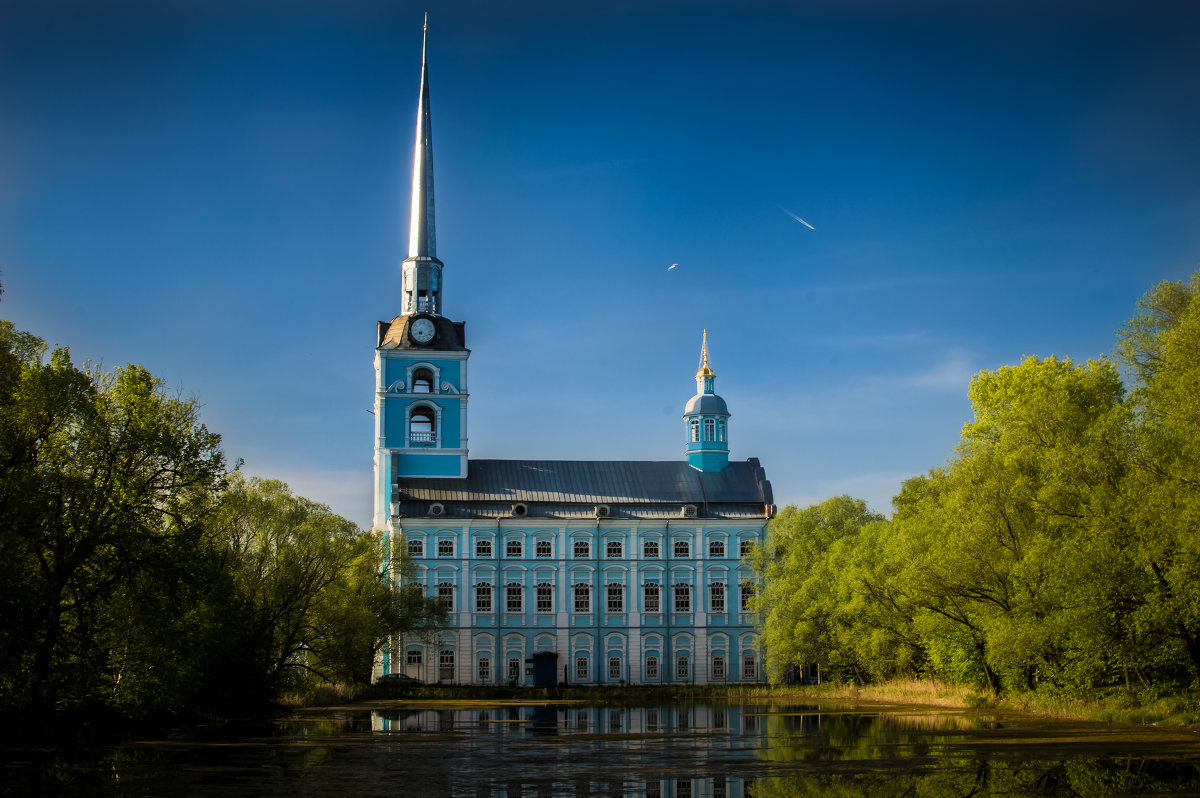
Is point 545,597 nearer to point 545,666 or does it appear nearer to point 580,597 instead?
point 580,597

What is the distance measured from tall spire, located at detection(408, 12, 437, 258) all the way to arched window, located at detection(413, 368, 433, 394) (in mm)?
8363

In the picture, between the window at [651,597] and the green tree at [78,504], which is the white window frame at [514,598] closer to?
the window at [651,597]

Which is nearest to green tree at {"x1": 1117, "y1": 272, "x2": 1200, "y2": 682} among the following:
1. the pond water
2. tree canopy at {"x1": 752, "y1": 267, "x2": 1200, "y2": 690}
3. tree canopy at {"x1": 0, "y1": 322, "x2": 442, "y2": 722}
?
tree canopy at {"x1": 752, "y1": 267, "x2": 1200, "y2": 690}

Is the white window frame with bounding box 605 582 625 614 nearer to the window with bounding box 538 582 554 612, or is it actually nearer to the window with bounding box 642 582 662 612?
the window with bounding box 642 582 662 612

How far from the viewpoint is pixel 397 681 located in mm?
73438

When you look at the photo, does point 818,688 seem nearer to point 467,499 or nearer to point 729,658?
point 729,658

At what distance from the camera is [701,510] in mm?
87750

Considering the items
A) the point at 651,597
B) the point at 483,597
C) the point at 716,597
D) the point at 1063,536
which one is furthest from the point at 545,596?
the point at 1063,536

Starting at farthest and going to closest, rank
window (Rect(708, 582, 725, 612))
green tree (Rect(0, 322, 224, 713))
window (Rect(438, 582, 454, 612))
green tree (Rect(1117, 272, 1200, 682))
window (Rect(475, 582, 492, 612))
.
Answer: window (Rect(708, 582, 725, 612)) → window (Rect(475, 582, 492, 612)) → window (Rect(438, 582, 454, 612)) → green tree (Rect(1117, 272, 1200, 682)) → green tree (Rect(0, 322, 224, 713))

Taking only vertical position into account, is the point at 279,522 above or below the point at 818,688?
above

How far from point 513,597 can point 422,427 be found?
44.8 feet

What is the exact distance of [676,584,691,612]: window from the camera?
85.5 m

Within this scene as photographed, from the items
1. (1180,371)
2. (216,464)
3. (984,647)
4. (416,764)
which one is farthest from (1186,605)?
(216,464)

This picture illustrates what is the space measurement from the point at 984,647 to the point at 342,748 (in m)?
24.7
